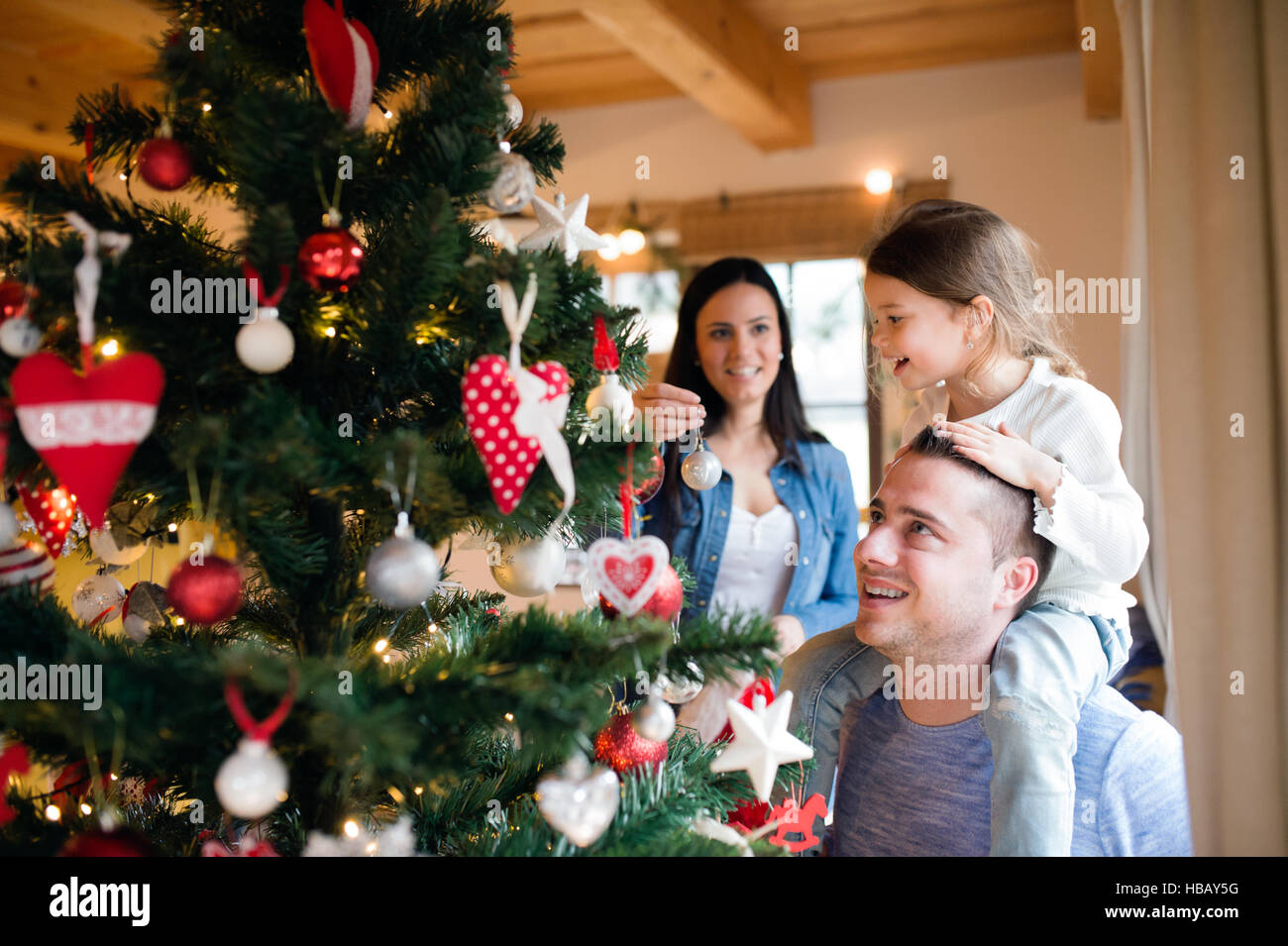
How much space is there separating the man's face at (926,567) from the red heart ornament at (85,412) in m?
0.74

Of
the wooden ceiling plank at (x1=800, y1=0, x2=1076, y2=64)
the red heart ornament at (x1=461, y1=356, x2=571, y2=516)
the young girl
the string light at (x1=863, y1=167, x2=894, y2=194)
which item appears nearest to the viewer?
the red heart ornament at (x1=461, y1=356, x2=571, y2=516)

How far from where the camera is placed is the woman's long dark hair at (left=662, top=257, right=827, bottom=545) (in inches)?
84.3

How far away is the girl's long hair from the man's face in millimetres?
435

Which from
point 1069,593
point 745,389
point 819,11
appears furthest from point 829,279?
point 1069,593

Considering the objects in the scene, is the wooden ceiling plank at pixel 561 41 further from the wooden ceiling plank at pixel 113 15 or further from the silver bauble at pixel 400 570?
the silver bauble at pixel 400 570

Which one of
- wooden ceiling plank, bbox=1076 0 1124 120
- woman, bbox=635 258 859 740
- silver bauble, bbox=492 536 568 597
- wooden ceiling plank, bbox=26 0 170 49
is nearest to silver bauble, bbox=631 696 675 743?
silver bauble, bbox=492 536 568 597

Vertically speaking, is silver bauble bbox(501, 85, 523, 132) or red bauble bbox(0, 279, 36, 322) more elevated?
silver bauble bbox(501, 85, 523, 132)

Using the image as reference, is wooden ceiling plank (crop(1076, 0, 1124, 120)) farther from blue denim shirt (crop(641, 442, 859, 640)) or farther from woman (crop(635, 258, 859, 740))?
blue denim shirt (crop(641, 442, 859, 640))

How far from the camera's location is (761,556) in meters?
2.08

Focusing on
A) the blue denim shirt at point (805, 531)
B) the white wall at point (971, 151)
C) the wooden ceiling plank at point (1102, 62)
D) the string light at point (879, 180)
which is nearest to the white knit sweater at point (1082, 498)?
the blue denim shirt at point (805, 531)

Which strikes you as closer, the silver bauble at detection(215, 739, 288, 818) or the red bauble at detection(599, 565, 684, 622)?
the silver bauble at detection(215, 739, 288, 818)
